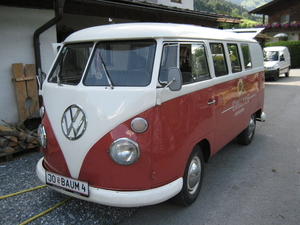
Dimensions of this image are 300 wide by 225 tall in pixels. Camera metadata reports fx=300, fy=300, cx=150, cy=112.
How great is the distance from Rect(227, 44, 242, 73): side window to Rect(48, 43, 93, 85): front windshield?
8.05 ft

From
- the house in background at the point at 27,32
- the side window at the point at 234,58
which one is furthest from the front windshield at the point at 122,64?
the house in background at the point at 27,32

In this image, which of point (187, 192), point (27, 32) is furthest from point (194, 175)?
point (27, 32)

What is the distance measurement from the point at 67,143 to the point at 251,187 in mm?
2772

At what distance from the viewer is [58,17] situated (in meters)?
6.36

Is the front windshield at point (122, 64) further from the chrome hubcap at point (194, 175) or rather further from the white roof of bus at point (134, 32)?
the chrome hubcap at point (194, 175)

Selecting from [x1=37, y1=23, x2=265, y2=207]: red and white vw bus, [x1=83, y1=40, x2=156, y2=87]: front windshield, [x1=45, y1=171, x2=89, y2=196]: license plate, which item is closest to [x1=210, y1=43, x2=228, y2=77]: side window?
[x1=37, y1=23, x2=265, y2=207]: red and white vw bus

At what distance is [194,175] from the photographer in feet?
12.6

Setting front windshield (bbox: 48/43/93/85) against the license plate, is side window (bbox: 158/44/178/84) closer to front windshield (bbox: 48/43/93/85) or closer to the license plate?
front windshield (bbox: 48/43/93/85)

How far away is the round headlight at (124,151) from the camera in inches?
117

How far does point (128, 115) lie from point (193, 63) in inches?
49.7

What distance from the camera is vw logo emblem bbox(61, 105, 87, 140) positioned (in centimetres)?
316

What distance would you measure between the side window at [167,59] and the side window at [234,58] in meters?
1.83

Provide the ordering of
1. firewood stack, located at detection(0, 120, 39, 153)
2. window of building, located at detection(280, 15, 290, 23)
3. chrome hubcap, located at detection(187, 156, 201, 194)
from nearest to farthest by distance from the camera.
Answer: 1. chrome hubcap, located at detection(187, 156, 201, 194)
2. firewood stack, located at detection(0, 120, 39, 153)
3. window of building, located at detection(280, 15, 290, 23)

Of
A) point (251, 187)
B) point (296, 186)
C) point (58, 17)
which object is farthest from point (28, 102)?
point (296, 186)
